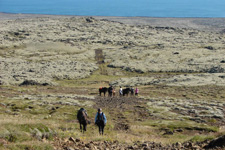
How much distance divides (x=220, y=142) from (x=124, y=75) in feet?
220

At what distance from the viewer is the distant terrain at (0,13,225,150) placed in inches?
591

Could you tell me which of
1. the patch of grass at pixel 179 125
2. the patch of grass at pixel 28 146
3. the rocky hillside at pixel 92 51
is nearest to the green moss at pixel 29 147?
the patch of grass at pixel 28 146

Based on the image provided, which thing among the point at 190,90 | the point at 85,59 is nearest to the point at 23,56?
the point at 85,59

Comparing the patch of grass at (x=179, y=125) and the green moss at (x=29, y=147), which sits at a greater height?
the green moss at (x=29, y=147)

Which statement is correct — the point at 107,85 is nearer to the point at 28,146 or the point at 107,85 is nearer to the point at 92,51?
the point at 28,146

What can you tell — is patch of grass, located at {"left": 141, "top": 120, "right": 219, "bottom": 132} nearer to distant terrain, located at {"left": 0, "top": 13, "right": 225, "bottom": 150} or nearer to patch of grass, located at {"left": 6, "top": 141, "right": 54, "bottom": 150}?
distant terrain, located at {"left": 0, "top": 13, "right": 225, "bottom": 150}

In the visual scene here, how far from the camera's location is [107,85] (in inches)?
2405

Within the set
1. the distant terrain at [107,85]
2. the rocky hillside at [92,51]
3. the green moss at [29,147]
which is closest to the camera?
the green moss at [29,147]

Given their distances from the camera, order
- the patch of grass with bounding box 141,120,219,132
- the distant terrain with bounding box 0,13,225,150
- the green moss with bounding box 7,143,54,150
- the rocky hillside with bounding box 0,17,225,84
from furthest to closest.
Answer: the rocky hillside with bounding box 0,17,225,84 < the patch of grass with bounding box 141,120,219,132 < the distant terrain with bounding box 0,13,225,150 < the green moss with bounding box 7,143,54,150

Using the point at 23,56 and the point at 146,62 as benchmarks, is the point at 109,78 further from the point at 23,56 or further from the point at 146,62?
the point at 23,56

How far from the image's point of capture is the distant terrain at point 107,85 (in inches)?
591

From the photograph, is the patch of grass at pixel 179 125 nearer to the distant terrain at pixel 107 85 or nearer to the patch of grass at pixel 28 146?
the distant terrain at pixel 107 85

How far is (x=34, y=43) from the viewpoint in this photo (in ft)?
431

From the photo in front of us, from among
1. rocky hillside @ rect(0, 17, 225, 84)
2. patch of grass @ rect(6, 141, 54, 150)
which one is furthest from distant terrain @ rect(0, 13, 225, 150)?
rocky hillside @ rect(0, 17, 225, 84)
